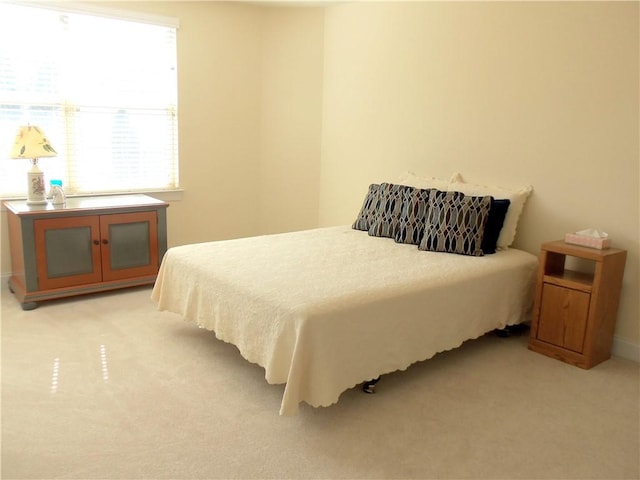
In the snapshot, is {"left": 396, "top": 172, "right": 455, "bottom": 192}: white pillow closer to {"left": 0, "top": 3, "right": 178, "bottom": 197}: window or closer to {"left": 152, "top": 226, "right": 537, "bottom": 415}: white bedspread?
{"left": 152, "top": 226, "right": 537, "bottom": 415}: white bedspread

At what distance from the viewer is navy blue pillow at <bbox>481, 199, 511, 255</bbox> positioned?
135 inches

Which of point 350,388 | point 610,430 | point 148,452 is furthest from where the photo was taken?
point 350,388

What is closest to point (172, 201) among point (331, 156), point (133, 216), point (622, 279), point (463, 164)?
point (133, 216)

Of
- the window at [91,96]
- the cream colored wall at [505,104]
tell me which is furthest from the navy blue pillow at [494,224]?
the window at [91,96]

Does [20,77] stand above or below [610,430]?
above

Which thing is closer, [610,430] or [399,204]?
[610,430]

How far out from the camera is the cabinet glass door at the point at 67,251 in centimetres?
365

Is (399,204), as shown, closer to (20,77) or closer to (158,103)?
(158,103)

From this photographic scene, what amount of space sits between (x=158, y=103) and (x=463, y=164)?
2635 mm

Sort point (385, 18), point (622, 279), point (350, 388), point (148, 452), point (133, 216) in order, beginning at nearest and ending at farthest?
point (148, 452), point (350, 388), point (622, 279), point (133, 216), point (385, 18)

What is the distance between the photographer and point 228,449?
2.18m

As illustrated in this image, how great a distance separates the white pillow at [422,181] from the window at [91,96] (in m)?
2.09

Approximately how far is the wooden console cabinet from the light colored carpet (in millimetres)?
494

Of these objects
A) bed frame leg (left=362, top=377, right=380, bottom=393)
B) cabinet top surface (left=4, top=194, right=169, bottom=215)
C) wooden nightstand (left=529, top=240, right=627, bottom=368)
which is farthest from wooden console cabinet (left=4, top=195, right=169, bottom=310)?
wooden nightstand (left=529, top=240, right=627, bottom=368)
